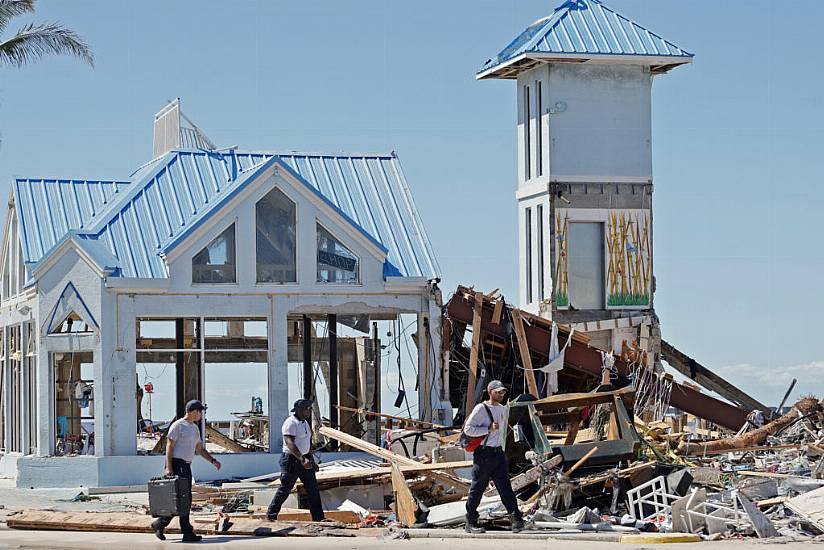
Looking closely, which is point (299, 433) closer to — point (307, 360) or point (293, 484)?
point (293, 484)

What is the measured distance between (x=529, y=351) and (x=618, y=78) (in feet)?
29.5

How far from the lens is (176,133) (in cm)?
3381

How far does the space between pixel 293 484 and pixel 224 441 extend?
417 inches

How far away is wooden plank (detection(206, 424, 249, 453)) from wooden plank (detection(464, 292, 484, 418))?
4.75 metres

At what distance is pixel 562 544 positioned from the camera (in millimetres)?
18188

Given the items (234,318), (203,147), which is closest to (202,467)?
(234,318)

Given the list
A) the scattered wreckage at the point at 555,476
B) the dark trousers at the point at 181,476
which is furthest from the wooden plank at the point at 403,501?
the dark trousers at the point at 181,476

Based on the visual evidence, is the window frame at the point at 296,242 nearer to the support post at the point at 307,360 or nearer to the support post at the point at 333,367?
the support post at the point at 307,360

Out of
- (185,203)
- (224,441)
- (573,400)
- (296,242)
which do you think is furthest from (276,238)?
(573,400)

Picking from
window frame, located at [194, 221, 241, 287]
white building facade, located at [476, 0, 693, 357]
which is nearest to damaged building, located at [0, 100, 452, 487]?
window frame, located at [194, 221, 241, 287]

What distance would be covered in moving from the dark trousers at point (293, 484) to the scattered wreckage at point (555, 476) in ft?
1.15

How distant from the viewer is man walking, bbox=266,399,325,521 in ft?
67.3

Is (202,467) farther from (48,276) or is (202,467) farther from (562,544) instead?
(562,544)

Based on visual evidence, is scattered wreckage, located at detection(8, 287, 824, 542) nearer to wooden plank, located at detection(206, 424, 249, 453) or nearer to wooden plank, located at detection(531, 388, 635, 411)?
wooden plank, located at detection(531, 388, 635, 411)
